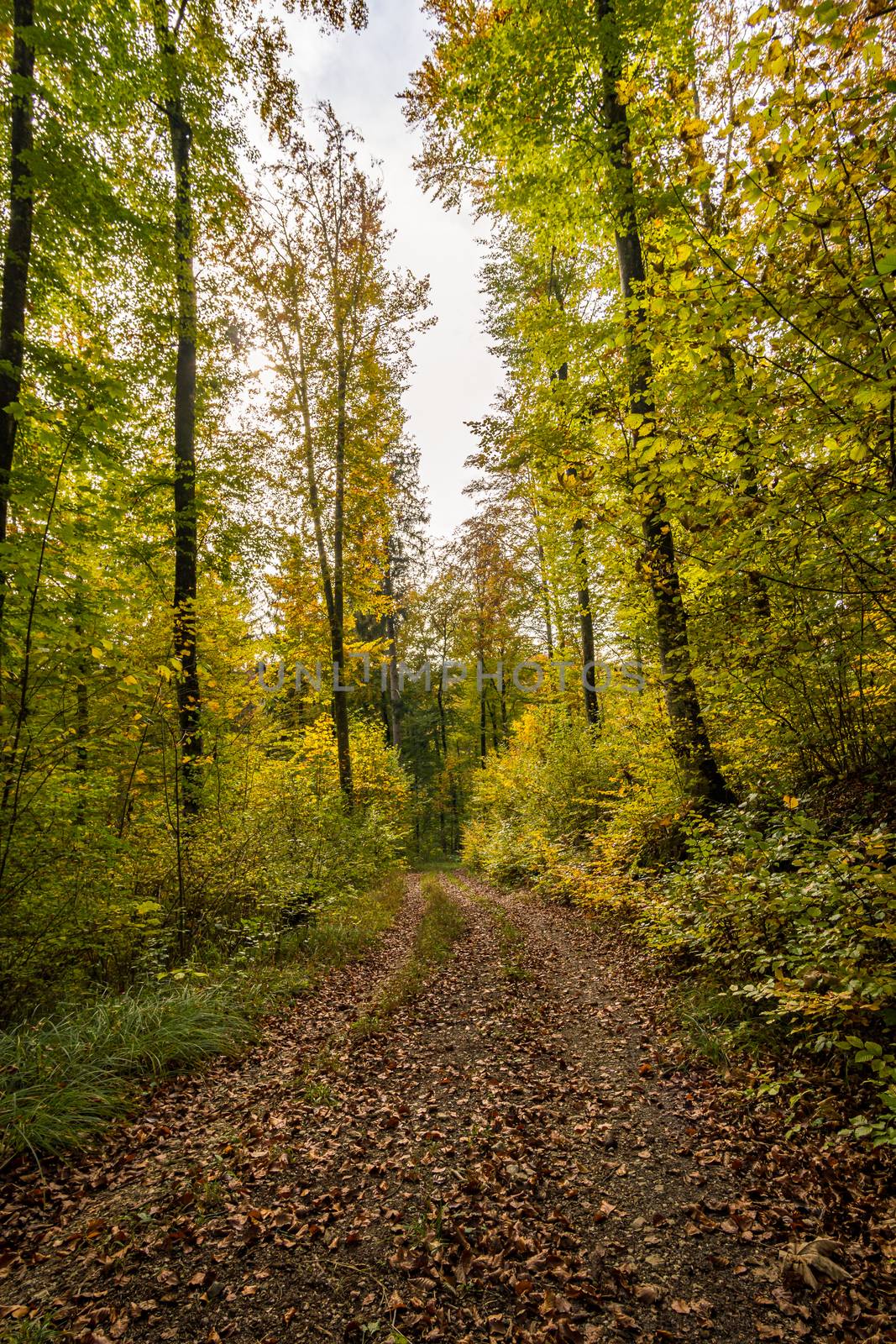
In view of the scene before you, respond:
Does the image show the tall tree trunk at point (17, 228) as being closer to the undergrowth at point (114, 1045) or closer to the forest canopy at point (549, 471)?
the forest canopy at point (549, 471)

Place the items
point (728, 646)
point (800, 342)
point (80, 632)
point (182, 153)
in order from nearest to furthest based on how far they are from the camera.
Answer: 1. point (800, 342)
2. point (728, 646)
3. point (80, 632)
4. point (182, 153)

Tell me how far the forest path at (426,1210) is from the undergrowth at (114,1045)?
263 mm

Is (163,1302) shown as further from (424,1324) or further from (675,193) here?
(675,193)

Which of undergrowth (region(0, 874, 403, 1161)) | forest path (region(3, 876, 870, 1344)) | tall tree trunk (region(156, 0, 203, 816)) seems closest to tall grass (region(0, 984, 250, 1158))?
undergrowth (region(0, 874, 403, 1161))

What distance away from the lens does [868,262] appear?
318cm

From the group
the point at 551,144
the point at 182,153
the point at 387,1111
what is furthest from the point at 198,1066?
the point at 182,153

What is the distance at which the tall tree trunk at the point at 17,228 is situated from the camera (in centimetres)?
576

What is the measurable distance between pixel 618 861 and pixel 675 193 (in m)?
8.12

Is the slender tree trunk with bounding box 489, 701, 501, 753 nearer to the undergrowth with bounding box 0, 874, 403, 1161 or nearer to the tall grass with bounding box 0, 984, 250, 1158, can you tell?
the undergrowth with bounding box 0, 874, 403, 1161

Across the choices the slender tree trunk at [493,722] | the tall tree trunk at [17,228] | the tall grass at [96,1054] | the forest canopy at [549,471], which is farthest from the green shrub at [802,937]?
the slender tree trunk at [493,722]

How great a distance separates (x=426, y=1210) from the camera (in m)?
3.29

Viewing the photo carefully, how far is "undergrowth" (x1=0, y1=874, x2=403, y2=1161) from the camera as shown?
3846 millimetres

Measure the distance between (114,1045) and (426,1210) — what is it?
316 centimetres

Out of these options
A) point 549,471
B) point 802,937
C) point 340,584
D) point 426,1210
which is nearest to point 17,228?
point 549,471
